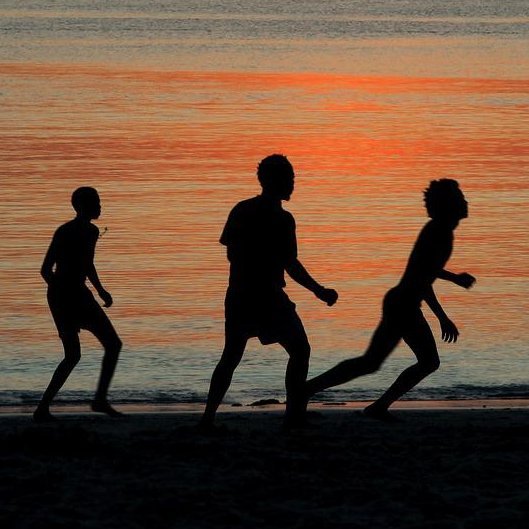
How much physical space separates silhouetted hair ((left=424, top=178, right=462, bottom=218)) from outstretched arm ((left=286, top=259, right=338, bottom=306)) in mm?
798

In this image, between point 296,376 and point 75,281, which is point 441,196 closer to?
point 296,376

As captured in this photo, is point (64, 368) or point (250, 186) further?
point (250, 186)

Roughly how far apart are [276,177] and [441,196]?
0.96m

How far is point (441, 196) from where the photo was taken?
8914 millimetres

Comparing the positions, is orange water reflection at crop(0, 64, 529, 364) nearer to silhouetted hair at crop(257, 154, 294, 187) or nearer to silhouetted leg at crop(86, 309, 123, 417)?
silhouetted leg at crop(86, 309, 123, 417)

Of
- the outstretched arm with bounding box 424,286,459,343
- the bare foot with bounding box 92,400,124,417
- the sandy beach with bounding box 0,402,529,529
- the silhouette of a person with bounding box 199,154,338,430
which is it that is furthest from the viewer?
the bare foot with bounding box 92,400,124,417

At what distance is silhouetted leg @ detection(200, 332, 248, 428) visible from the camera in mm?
8867

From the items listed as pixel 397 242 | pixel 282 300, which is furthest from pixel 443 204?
pixel 397 242

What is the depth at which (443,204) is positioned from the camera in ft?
29.2

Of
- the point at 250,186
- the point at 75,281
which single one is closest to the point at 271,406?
the point at 75,281

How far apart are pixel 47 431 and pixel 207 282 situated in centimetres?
683

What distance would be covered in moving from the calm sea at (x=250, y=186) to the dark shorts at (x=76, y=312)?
5.36 feet

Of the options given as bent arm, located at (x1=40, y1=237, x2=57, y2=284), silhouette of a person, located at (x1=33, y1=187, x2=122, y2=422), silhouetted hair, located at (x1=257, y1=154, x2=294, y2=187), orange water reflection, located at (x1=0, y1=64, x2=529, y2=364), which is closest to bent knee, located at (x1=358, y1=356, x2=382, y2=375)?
silhouetted hair, located at (x1=257, y1=154, x2=294, y2=187)

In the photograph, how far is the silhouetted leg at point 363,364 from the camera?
8.92 m
